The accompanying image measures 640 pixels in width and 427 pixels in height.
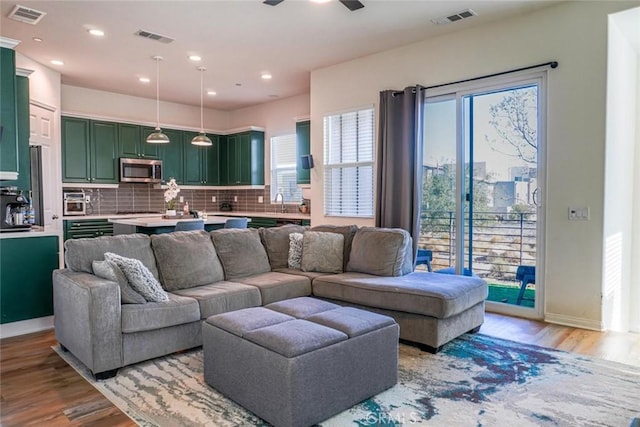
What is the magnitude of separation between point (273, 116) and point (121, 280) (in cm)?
594

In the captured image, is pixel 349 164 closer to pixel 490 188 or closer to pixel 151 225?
pixel 490 188

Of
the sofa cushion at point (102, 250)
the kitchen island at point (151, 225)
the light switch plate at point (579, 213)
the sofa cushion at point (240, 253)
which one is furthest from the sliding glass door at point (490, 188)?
the sofa cushion at point (102, 250)

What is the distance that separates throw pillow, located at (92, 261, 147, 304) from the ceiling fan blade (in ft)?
10.1

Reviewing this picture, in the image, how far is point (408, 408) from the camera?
2469 mm

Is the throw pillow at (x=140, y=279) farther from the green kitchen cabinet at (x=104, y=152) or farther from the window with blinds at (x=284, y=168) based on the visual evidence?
the window with blinds at (x=284, y=168)

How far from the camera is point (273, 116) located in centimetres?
846

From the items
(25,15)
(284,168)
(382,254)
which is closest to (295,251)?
(382,254)

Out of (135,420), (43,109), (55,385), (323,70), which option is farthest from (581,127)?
(43,109)

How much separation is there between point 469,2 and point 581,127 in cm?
160

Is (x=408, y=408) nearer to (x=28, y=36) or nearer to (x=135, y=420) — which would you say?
(x=135, y=420)

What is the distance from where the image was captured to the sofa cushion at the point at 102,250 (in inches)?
133

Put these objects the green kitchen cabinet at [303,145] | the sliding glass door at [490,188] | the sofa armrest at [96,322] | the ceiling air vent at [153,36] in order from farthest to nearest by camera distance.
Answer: the green kitchen cabinet at [303,145] < the ceiling air vent at [153,36] < the sliding glass door at [490,188] < the sofa armrest at [96,322]

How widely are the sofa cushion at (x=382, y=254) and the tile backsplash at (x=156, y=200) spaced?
3.47 metres

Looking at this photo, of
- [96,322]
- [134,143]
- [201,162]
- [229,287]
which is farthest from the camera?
[201,162]
